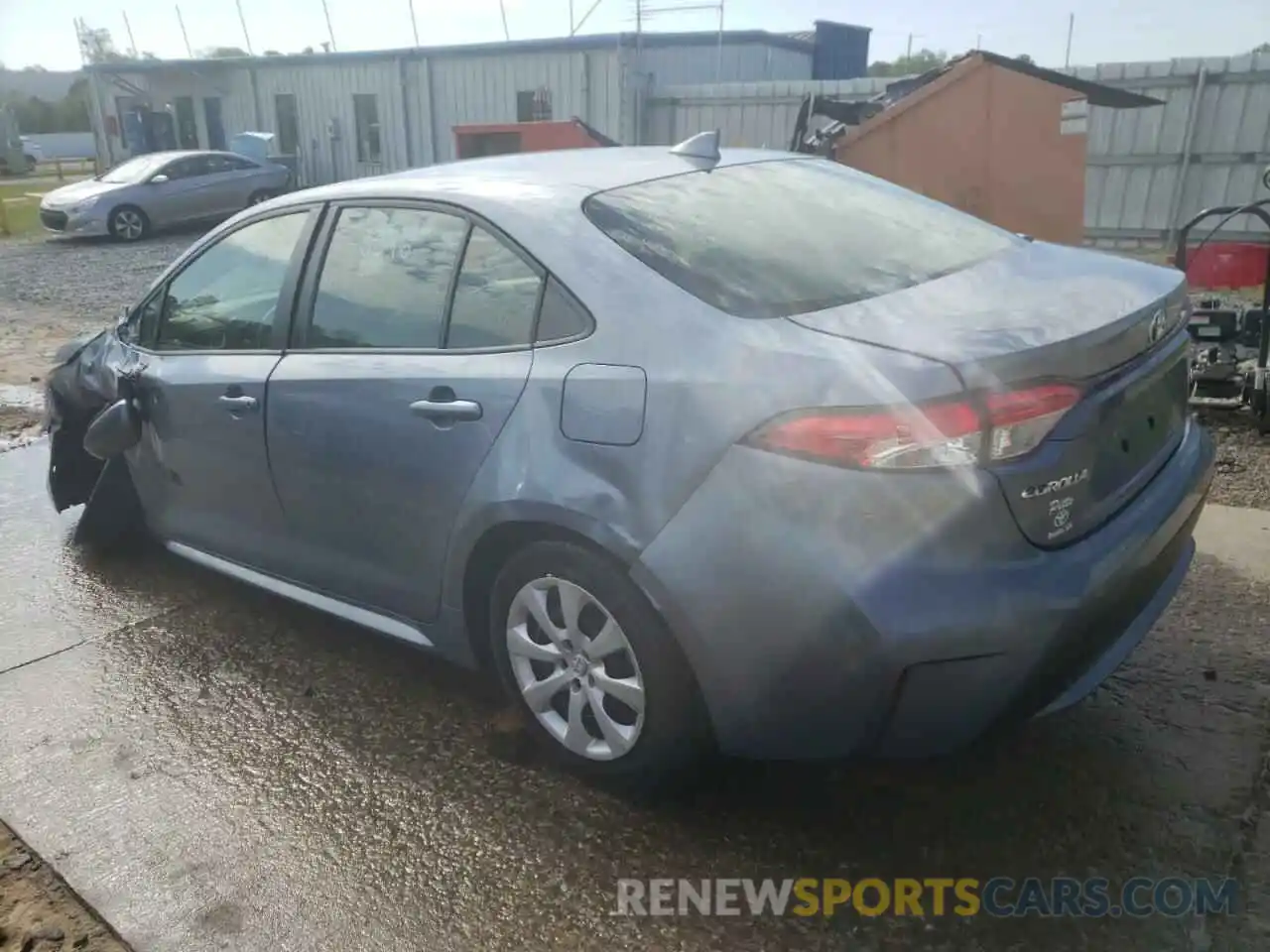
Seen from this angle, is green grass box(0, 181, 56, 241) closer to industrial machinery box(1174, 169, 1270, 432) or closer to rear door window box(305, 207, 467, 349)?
rear door window box(305, 207, 467, 349)

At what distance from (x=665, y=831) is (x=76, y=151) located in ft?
177

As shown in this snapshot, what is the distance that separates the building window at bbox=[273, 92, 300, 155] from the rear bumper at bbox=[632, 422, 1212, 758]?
2277 cm

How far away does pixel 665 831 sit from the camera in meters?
2.54

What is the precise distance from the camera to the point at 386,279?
3.00 m

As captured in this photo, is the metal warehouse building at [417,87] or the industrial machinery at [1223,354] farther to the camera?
the metal warehouse building at [417,87]

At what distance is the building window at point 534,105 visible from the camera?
59.8ft

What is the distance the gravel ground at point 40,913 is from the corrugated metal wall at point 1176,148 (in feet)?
38.3

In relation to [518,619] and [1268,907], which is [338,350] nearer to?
[518,619]

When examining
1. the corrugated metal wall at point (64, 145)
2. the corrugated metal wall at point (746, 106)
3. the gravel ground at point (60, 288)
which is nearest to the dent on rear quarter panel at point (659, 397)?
the gravel ground at point (60, 288)

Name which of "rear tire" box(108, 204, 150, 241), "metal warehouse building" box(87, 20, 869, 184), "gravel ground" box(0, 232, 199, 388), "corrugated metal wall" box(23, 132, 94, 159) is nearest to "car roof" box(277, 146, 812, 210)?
"gravel ground" box(0, 232, 199, 388)

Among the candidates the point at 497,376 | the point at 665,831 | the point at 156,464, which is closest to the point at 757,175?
the point at 497,376

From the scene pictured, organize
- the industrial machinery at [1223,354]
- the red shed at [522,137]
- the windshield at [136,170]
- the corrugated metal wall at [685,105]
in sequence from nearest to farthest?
1. the industrial machinery at [1223,354]
2. the red shed at [522,137]
3. the corrugated metal wall at [685,105]
4. the windshield at [136,170]

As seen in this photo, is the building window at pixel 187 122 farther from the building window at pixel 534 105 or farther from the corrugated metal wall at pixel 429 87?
the building window at pixel 534 105

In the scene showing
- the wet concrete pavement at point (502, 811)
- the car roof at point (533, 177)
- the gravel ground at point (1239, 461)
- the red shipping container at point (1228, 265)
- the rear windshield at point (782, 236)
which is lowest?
the wet concrete pavement at point (502, 811)
